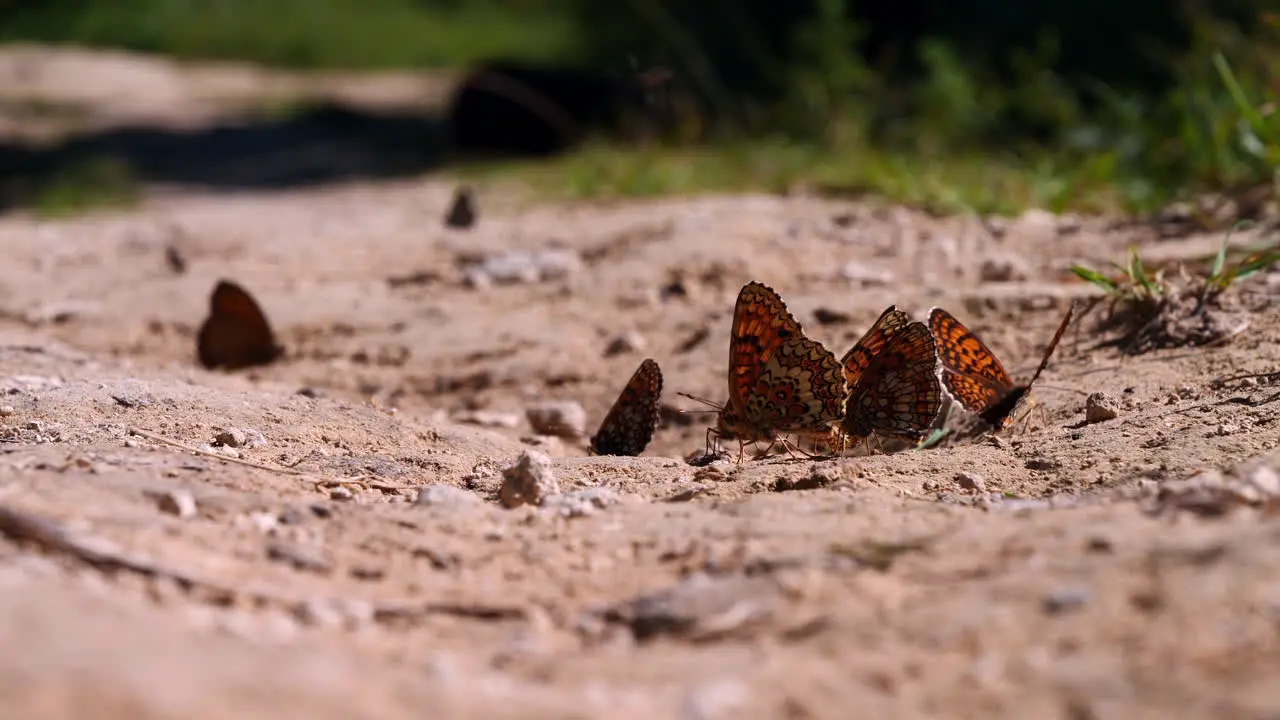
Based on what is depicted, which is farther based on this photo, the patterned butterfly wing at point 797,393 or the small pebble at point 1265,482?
the patterned butterfly wing at point 797,393

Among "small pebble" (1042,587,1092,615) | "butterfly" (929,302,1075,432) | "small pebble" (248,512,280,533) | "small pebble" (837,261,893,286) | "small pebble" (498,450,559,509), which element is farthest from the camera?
"small pebble" (837,261,893,286)

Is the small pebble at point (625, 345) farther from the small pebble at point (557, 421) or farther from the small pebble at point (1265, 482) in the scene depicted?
the small pebble at point (1265, 482)

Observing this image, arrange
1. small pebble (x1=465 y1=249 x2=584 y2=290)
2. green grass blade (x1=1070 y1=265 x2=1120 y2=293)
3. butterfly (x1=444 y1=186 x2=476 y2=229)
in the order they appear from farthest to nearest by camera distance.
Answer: butterfly (x1=444 y1=186 x2=476 y2=229), small pebble (x1=465 y1=249 x2=584 y2=290), green grass blade (x1=1070 y1=265 x2=1120 y2=293)

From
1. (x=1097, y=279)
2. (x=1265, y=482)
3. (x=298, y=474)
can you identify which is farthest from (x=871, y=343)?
(x=298, y=474)

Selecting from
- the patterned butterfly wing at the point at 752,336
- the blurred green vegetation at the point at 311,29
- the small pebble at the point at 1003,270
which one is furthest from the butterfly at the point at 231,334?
the blurred green vegetation at the point at 311,29

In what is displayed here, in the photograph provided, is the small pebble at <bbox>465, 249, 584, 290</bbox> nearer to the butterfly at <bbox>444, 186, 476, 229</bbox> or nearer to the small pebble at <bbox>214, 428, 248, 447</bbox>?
the butterfly at <bbox>444, 186, 476, 229</bbox>

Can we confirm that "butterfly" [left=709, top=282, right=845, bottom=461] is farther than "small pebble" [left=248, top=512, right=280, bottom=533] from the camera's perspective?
Yes

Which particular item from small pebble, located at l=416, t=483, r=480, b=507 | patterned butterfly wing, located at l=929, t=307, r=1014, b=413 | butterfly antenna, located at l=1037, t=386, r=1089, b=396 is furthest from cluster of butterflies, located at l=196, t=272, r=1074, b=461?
small pebble, located at l=416, t=483, r=480, b=507
